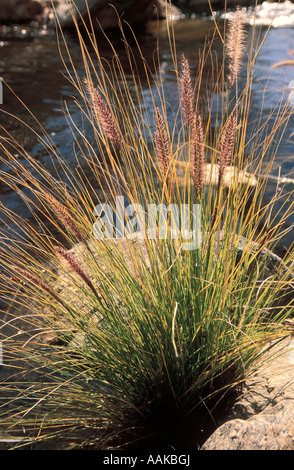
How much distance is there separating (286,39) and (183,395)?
7.87 m

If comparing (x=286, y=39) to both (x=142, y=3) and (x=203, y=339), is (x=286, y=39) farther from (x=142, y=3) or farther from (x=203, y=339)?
(x=203, y=339)

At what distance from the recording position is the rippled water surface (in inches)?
202

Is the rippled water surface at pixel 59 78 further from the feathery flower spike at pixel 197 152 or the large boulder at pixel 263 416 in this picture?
the feathery flower spike at pixel 197 152

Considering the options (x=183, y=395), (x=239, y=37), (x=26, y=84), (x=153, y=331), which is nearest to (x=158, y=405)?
(x=183, y=395)

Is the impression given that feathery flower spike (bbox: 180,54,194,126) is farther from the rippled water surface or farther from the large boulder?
the rippled water surface

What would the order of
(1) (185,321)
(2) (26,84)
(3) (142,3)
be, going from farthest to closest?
(3) (142,3) < (2) (26,84) < (1) (185,321)

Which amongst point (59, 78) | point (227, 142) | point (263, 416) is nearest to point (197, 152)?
point (227, 142)

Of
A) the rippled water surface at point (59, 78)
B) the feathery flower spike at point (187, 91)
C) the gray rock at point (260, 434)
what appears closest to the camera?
the gray rock at point (260, 434)

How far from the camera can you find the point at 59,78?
23.5 feet

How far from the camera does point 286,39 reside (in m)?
8.64

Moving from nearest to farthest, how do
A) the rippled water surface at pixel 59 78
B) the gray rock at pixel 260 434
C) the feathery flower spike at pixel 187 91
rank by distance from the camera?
the gray rock at pixel 260 434 → the feathery flower spike at pixel 187 91 → the rippled water surface at pixel 59 78

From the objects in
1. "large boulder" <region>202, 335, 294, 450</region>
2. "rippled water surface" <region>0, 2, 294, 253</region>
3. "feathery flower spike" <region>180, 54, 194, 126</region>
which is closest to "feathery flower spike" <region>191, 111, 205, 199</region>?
"feathery flower spike" <region>180, 54, 194, 126</region>

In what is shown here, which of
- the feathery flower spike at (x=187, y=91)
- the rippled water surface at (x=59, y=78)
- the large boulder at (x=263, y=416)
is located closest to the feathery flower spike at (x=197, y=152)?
the feathery flower spike at (x=187, y=91)

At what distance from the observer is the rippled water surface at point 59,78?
5129 mm
